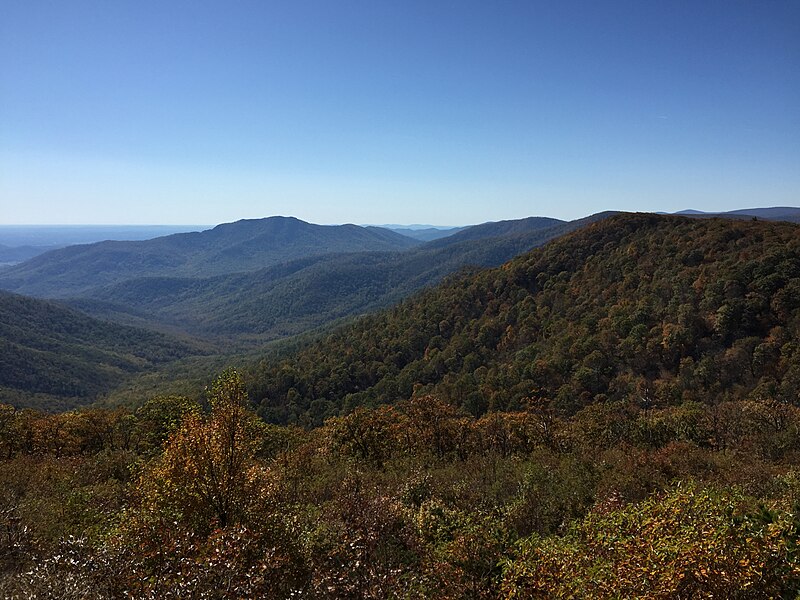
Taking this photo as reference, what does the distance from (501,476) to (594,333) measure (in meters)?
59.3

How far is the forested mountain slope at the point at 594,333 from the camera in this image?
61.7 meters

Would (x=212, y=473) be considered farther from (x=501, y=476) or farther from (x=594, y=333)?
(x=594, y=333)

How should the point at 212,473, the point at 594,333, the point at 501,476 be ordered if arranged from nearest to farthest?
the point at 212,473 < the point at 501,476 < the point at 594,333

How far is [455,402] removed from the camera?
82188mm

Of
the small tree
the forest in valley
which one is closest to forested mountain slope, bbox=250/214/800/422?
the forest in valley

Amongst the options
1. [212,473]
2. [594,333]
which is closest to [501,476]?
[212,473]

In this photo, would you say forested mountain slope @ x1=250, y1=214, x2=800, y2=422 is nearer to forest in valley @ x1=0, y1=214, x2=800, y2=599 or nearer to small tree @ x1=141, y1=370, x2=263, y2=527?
forest in valley @ x1=0, y1=214, x2=800, y2=599

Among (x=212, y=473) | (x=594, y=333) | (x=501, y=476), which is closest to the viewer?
(x=212, y=473)

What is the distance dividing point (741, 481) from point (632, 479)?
5391 millimetres

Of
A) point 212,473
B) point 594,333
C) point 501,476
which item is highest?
point 212,473

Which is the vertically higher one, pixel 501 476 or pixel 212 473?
pixel 212 473

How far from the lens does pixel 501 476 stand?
1233 inches

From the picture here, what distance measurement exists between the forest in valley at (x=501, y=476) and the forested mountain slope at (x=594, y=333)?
1.59 ft

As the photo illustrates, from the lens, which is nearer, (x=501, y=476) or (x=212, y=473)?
(x=212, y=473)
